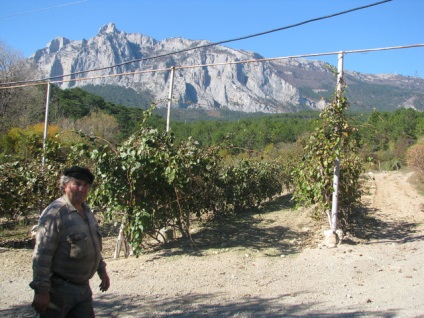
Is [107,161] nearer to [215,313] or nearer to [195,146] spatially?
[195,146]

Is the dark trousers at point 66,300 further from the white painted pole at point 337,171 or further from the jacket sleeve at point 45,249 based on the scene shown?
the white painted pole at point 337,171

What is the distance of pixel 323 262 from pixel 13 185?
6.45 metres

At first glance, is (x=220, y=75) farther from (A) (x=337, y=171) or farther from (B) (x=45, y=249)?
(B) (x=45, y=249)

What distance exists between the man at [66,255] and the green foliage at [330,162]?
497cm

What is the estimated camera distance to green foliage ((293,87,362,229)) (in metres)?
7.05

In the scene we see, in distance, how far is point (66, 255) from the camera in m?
2.84

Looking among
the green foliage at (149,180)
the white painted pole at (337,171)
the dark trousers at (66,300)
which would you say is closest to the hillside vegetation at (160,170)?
the green foliage at (149,180)

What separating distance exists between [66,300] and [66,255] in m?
0.31

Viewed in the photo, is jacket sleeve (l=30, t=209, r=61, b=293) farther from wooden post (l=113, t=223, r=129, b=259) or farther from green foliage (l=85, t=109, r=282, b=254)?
wooden post (l=113, t=223, r=129, b=259)

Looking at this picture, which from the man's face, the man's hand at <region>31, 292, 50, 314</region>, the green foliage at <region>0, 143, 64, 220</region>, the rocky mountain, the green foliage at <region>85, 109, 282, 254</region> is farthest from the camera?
the rocky mountain

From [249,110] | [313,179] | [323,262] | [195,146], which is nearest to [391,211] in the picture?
[313,179]

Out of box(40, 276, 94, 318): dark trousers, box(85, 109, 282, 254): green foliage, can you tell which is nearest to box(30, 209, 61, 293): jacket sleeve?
box(40, 276, 94, 318): dark trousers

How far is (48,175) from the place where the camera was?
838cm

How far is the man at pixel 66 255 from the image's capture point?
2.72 metres
